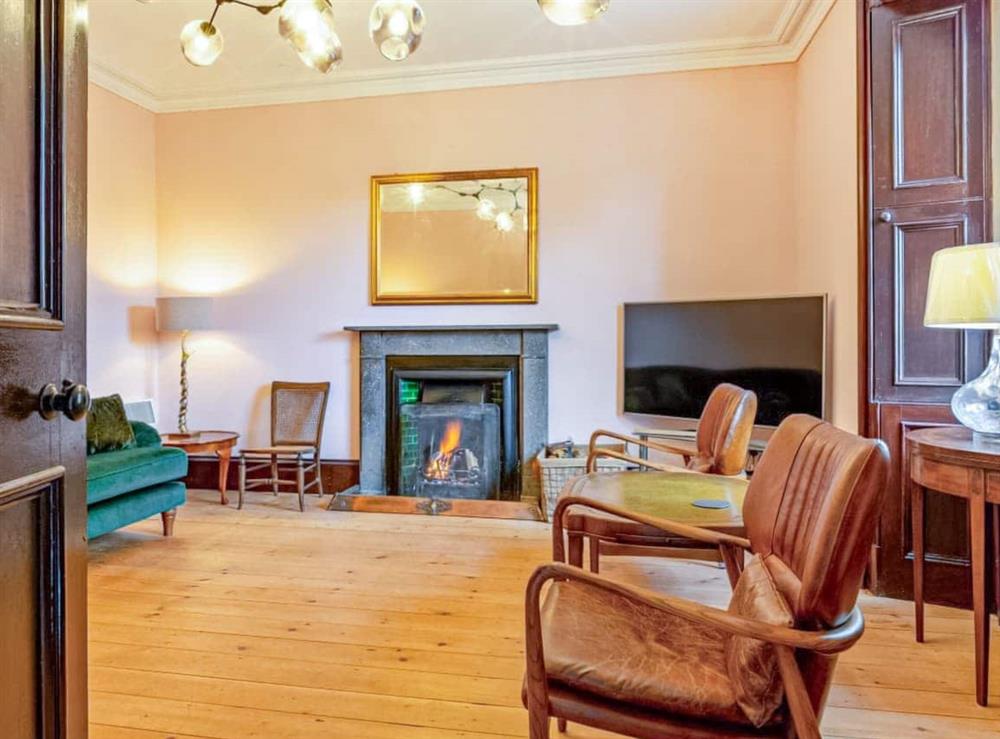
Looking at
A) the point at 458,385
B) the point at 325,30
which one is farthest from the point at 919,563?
the point at 325,30

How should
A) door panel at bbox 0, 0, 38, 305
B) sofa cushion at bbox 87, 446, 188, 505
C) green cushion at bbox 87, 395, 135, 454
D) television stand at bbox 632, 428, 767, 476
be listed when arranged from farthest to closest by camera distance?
television stand at bbox 632, 428, 767, 476, green cushion at bbox 87, 395, 135, 454, sofa cushion at bbox 87, 446, 188, 505, door panel at bbox 0, 0, 38, 305

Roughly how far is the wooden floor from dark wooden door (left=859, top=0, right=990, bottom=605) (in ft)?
1.14

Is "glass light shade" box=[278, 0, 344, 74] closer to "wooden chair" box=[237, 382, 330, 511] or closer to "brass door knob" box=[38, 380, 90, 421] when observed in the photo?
"brass door knob" box=[38, 380, 90, 421]

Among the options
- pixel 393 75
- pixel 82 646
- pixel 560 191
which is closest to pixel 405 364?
pixel 560 191

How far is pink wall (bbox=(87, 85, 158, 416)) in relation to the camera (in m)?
4.05

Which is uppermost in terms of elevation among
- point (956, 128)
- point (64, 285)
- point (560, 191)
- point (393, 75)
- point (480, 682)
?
point (393, 75)

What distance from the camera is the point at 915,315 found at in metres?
2.44

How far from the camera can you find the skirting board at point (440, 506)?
375 cm

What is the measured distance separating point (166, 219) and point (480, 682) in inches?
169

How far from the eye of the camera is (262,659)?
78.7 inches

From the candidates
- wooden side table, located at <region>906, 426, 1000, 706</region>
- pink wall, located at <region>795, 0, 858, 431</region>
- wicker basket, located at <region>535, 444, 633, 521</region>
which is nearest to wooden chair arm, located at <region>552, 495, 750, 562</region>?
wooden side table, located at <region>906, 426, 1000, 706</region>

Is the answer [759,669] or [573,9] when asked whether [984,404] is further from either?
[573,9]

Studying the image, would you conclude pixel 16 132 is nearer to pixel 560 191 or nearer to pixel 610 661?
pixel 610 661

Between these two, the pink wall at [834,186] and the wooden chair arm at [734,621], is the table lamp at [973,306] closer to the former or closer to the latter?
the pink wall at [834,186]
